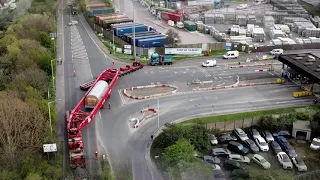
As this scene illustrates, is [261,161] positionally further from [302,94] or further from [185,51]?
→ [185,51]

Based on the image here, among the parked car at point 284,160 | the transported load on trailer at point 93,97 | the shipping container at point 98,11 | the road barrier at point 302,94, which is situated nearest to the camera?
the parked car at point 284,160

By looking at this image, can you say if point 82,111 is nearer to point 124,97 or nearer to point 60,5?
point 124,97

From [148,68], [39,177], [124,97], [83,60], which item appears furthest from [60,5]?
[39,177]

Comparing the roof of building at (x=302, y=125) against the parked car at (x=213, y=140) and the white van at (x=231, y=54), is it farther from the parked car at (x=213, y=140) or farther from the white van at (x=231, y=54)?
the white van at (x=231, y=54)

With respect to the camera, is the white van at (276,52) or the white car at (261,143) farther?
the white van at (276,52)

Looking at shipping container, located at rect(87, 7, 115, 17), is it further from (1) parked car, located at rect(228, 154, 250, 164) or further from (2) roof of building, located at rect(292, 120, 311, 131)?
(1) parked car, located at rect(228, 154, 250, 164)

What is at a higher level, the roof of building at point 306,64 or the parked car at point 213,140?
the roof of building at point 306,64

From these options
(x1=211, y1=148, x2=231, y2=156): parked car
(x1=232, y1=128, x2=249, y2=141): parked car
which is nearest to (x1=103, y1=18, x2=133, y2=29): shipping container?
(x1=232, y1=128, x2=249, y2=141): parked car

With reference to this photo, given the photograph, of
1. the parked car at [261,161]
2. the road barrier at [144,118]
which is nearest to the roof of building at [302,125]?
the parked car at [261,161]
